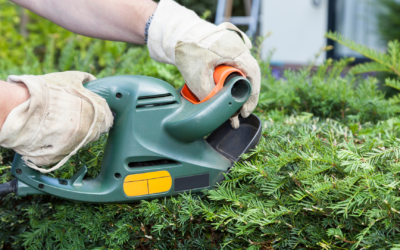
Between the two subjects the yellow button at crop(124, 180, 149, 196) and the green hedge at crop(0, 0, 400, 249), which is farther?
the yellow button at crop(124, 180, 149, 196)

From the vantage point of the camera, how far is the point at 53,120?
1.05 metres

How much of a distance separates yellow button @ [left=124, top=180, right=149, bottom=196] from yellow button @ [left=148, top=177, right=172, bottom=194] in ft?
0.06

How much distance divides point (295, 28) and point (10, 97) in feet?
16.9

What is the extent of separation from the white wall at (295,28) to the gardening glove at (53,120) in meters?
4.57

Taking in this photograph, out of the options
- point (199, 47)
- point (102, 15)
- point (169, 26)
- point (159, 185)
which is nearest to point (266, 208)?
point (159, 185)

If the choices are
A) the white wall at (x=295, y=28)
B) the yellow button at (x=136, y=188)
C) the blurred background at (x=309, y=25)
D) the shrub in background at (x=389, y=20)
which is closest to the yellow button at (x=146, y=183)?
the yellow button at (x=136, y=188)

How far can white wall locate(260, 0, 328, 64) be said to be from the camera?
533cm

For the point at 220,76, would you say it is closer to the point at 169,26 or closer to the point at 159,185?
the point at 169,26

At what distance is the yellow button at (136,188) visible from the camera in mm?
1157

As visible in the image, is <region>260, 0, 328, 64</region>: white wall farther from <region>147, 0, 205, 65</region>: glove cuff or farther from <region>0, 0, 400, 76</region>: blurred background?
<region>147, 0, 205, 65</region>: glove cuff

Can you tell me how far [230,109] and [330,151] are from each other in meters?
0.34

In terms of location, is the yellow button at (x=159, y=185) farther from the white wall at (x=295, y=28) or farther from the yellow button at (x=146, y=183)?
the white wall at (x=295, y=28)

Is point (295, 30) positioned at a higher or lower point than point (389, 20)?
lower

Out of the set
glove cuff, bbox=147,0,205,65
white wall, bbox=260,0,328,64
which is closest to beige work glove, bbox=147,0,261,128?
glove cuff, bbox=147,0,205,65
